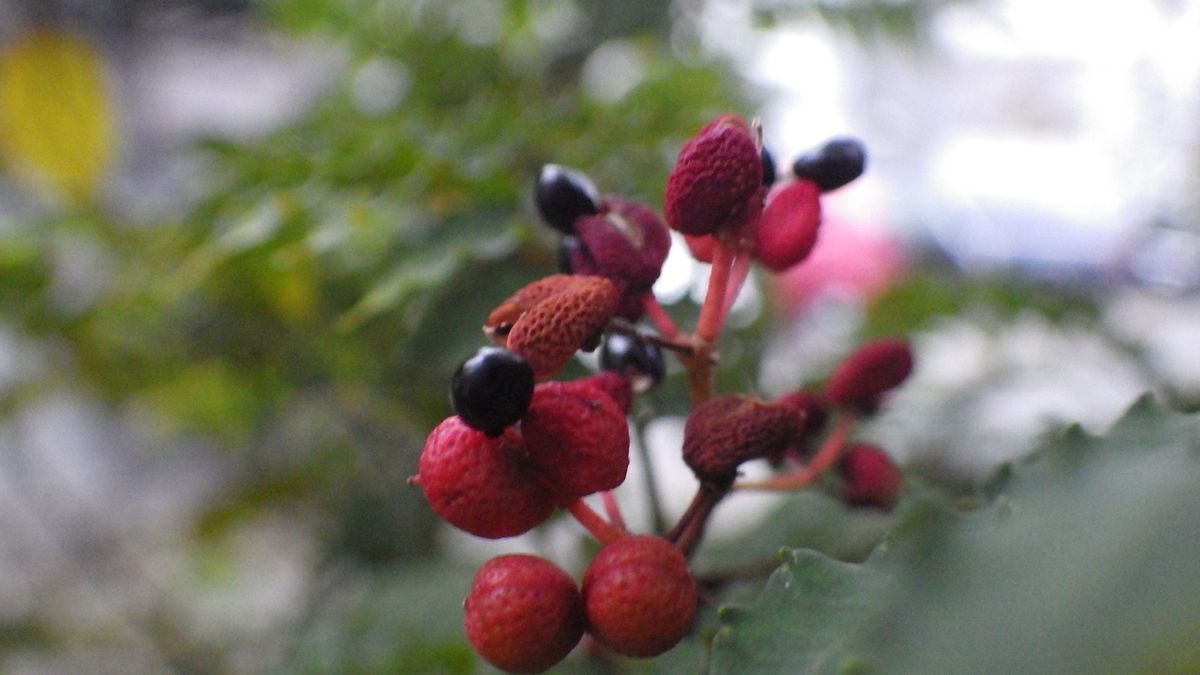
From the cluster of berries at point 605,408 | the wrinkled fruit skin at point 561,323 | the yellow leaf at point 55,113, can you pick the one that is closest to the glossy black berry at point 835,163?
the cluster of berries at point 605,408

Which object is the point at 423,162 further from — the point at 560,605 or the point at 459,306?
the point at 560,605

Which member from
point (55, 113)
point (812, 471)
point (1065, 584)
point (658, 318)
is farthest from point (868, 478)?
point (55, 113)

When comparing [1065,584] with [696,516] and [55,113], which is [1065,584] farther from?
[55,113]

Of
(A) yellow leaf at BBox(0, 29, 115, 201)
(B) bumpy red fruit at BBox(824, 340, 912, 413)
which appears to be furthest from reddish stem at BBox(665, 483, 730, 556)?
(A) yellow leaf at BBox(0, 29, 115, 201)

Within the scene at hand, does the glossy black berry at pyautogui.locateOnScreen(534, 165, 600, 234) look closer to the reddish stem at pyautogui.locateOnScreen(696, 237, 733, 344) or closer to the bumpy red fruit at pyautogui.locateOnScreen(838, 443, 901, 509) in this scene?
the reddish stem at pyautogui.locateOnScreen(696, 237, 733, 344)

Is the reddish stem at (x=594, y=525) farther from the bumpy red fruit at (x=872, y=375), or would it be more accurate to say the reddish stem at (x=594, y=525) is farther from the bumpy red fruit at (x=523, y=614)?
the bumpy red fruit at (x=872, y=375)

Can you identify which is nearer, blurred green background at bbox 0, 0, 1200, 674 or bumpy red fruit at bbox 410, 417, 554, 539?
bumpy red fruit at bbox 410, 417, 554, 539

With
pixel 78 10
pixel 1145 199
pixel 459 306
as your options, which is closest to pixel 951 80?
pixel 1145 199
